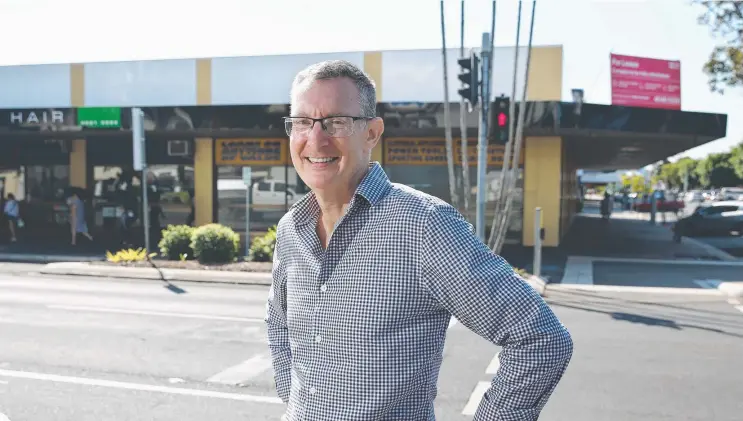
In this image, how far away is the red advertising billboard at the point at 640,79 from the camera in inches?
953

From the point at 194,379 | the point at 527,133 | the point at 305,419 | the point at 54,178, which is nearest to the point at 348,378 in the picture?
the point at 305,419

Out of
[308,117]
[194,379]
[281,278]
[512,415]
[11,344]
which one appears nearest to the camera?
[512,415]

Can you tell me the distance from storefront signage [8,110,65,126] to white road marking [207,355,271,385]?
1526 centimetres

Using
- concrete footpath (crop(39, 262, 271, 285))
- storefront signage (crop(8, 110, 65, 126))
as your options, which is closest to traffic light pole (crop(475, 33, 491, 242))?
concrete footpath (crop(39, 262, 271, 285))

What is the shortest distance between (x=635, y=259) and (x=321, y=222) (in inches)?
662

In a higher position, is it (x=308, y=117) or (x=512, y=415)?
(x=308, y=117)

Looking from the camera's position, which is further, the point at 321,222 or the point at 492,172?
the point at 492,172

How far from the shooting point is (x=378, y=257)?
1861 mm

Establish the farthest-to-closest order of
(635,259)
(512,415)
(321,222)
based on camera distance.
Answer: (635,259)
(321,222)
(512,415)

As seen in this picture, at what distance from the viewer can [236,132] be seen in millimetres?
19953

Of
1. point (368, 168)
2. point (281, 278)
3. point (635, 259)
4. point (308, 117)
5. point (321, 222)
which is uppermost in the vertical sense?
point (308, 117)

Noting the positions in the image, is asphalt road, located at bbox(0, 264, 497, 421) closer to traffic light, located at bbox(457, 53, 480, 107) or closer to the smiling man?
the smiling man

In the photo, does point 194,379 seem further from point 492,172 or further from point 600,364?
point 492,172

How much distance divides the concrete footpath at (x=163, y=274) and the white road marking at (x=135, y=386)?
6.76 meters
